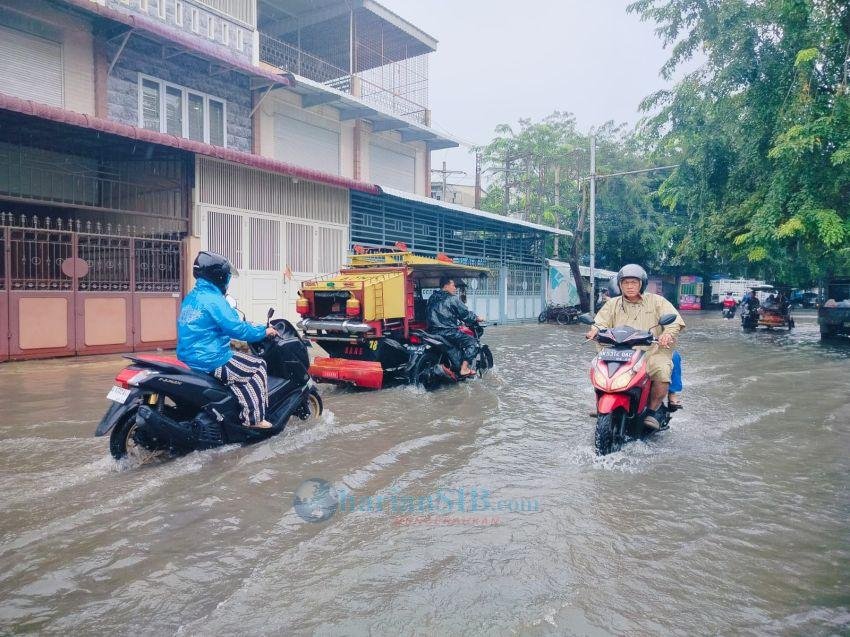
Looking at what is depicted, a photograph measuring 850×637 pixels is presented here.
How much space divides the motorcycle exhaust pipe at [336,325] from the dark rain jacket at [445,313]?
3.87 ft

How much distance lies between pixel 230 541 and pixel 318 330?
193 inches

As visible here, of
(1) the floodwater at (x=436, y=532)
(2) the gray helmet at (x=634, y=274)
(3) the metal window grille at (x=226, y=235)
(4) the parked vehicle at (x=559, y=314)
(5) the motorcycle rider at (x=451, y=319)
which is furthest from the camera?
(4) the parked vehicle at (x=559, y=314)

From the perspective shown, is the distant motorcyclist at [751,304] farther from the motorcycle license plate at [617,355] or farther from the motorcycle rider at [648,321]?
the motorcycle license plate at [617,355]

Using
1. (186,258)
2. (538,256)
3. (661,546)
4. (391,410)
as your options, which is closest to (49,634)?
(661,546)

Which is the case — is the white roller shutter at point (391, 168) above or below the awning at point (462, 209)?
above

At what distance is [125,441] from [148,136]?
7.98 metres

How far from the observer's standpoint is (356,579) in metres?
2.96

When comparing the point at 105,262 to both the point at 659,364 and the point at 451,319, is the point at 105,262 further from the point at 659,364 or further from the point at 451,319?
the point at 659,364

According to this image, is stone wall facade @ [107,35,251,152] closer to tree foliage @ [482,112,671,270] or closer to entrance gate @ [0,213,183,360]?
entrance gate @ [0,213,183,360]

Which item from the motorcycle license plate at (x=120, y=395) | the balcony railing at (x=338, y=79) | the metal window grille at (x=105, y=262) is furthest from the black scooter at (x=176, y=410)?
the balcony railing at (x=338, y=79)

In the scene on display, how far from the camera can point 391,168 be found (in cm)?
2105

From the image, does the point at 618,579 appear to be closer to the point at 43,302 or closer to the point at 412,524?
the point at 412,524

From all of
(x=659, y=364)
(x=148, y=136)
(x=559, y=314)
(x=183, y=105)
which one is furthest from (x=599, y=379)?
(x=559, y=314)

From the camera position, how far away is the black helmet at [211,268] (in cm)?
483
